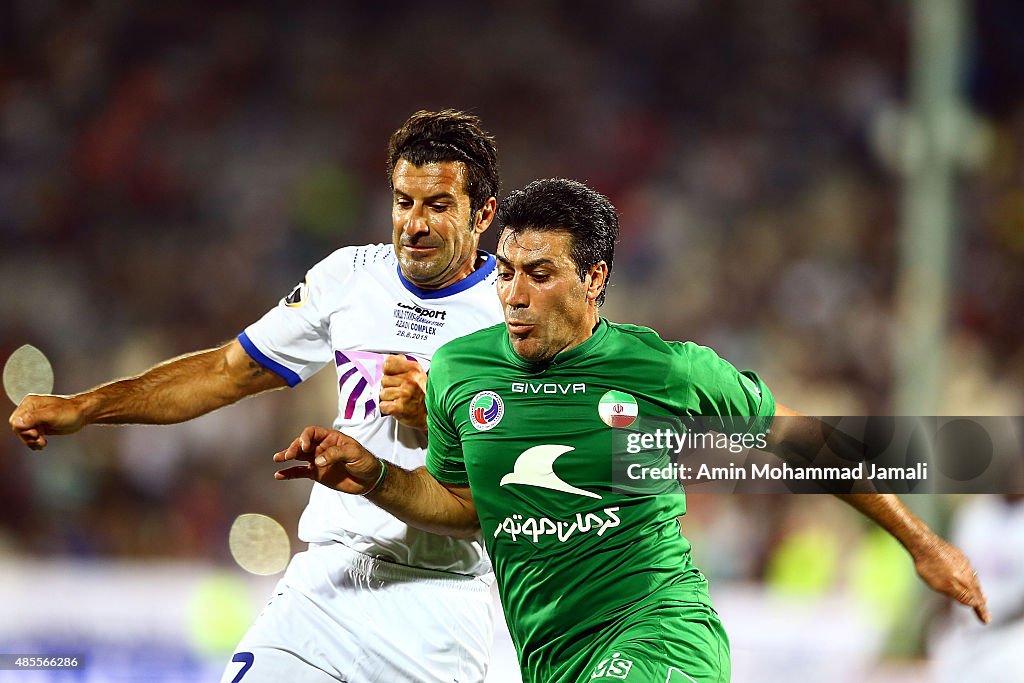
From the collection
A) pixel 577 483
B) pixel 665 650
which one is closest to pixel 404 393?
pixel 577 483

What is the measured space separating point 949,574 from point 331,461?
6.22 ft

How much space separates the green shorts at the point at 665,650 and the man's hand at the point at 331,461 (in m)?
0.81

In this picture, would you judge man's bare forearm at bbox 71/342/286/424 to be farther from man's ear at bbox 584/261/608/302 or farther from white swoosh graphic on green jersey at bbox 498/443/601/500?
man's ear at bbox 584/261/608/302

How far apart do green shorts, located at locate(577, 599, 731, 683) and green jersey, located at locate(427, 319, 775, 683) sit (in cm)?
3

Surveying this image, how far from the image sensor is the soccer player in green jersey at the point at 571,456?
3553mm

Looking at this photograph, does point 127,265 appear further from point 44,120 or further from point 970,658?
point 970,658

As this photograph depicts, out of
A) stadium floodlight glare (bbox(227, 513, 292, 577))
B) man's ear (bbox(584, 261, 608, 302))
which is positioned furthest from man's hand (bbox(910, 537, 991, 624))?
stadium floodlight glare (bbox(227, 513, 292, 577))

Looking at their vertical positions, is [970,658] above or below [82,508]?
below

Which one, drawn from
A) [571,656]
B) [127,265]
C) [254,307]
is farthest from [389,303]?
[127,265]

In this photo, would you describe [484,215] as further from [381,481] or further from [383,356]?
[381,481]

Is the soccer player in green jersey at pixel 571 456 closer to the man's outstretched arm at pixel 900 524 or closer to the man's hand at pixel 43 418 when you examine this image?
the man's outstretched arm at pixel 900 524

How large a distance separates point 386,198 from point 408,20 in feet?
9.02

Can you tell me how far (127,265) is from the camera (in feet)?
38.5

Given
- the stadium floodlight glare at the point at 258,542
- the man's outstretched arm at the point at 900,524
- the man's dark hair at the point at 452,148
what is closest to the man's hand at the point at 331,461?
the man's dark hair at the point at 452,148
